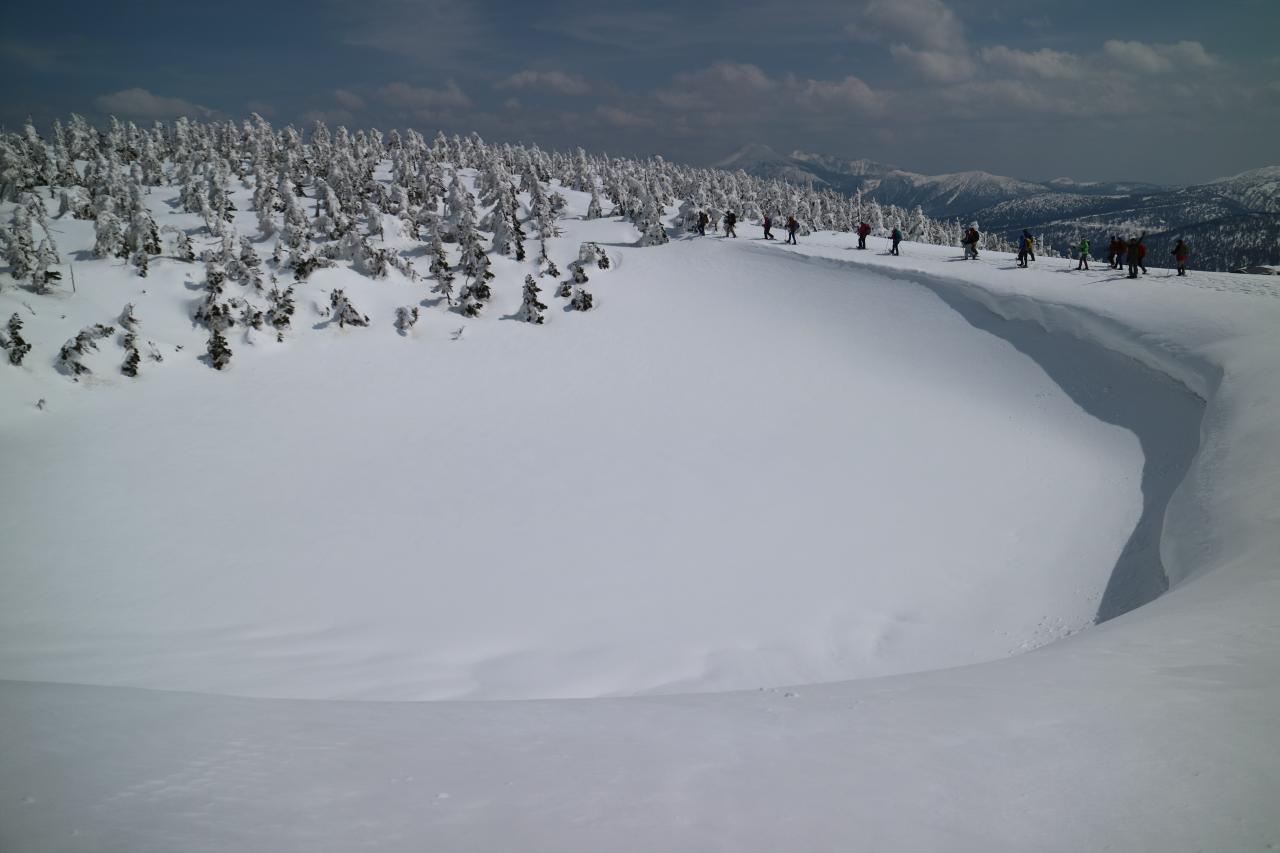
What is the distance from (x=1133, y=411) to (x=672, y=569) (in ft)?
56.4

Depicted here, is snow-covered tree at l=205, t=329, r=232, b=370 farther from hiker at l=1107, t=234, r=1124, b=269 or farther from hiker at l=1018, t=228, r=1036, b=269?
hiker at l=1107, t=234, r=1124, b=269

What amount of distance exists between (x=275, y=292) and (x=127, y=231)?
314 inches

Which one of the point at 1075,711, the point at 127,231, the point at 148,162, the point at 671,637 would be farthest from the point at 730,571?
the point at 148,162

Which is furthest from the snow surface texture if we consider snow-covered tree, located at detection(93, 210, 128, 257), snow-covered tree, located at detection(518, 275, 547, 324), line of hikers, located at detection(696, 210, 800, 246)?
line of hikers, located at detection(696, 210, 800, 246)

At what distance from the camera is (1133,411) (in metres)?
22.3

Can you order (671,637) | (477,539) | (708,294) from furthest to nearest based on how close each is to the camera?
(708,294), (477,539), (671,637)

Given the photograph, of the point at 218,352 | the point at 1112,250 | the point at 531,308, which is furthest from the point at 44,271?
the point at 1112,250

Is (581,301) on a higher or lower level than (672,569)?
higher

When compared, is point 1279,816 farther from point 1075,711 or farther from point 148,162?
point 148,162

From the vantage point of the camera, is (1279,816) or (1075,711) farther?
(1075,711)

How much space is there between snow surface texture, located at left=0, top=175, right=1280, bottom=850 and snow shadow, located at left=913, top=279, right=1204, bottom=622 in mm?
145

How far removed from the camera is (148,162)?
46.9 metres

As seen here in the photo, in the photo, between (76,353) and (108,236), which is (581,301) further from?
(108,236)

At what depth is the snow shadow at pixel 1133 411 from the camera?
609 inches
